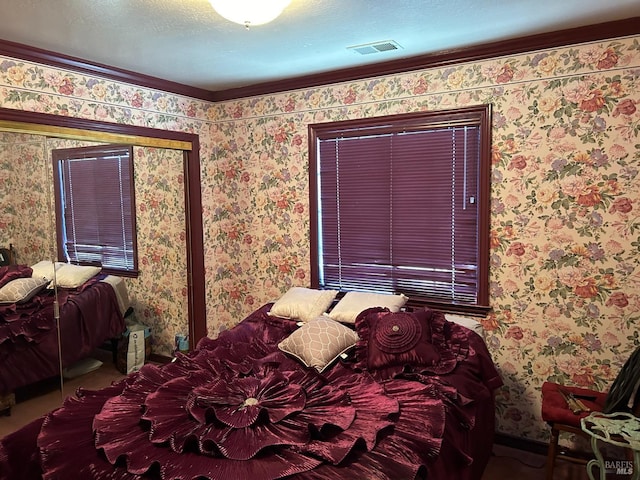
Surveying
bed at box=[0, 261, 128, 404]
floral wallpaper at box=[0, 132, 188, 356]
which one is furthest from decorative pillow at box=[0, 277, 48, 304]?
floral wallpaper at box=[0, 132, 188, 356]

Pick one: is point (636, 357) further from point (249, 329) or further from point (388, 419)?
point (249, 329)

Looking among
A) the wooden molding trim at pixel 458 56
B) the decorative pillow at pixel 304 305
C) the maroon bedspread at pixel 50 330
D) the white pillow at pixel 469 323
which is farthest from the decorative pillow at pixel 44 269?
the white pillow at pixel 469 323

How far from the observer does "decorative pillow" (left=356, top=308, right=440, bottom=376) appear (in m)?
2.55

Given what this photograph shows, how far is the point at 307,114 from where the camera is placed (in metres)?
3.63

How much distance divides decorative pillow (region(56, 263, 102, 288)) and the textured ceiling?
1.33m

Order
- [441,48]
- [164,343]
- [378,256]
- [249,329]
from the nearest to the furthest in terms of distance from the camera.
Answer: [441,48] < [249,329] < [378,256] < [164,343]

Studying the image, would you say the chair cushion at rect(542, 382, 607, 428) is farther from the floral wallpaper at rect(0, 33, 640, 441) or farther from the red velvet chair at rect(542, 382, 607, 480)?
the floral wallpaper at rect(0, 33, 640, 441)

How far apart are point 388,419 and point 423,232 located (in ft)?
4.96

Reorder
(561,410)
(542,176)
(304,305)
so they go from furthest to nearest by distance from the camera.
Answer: (304,305), (542,176), (561,410)

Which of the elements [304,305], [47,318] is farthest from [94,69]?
[304,305]

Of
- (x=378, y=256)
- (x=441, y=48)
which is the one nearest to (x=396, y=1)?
(x=441, y=48)

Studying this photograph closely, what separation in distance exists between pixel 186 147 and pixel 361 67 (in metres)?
1.50

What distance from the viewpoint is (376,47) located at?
291 cm

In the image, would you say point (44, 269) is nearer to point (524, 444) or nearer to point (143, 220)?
point (143, 220)
